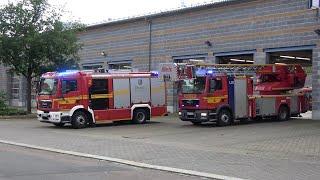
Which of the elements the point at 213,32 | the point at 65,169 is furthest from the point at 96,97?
the point at 65,169

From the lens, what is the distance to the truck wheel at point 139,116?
1134 inches

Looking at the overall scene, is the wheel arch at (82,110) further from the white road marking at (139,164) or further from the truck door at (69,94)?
the white road marking at (139,164)

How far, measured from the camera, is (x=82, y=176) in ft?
37.6

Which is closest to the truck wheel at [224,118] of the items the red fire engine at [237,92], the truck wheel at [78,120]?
the red fire engine at [237,92]

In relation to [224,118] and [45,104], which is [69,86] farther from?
[224,118]

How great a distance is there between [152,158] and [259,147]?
4081 millimetres


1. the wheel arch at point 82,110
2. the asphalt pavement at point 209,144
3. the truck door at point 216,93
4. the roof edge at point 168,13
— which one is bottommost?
the asphalt pavement at point 209,144

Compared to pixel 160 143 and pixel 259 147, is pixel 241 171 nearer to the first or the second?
pixel 259 147

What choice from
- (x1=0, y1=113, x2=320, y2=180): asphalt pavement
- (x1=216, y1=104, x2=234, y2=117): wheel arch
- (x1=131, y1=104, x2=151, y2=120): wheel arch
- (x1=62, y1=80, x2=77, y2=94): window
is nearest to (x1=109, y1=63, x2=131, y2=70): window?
(x1=131, y1=104, x2=151, y2=120): wheel arch

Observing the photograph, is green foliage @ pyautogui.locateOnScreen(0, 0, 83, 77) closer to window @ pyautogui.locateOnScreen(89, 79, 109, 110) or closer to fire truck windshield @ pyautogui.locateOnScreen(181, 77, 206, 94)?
window @ pyautogui.locateOnScreen(89, 79, 109, 110)

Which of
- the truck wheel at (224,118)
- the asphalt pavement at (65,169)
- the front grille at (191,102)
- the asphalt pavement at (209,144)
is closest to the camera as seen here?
the asphalt pavement at (65,169)

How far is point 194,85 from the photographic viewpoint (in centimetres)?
2614

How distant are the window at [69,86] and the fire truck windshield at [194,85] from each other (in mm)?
5064

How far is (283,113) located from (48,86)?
11.9 meters
